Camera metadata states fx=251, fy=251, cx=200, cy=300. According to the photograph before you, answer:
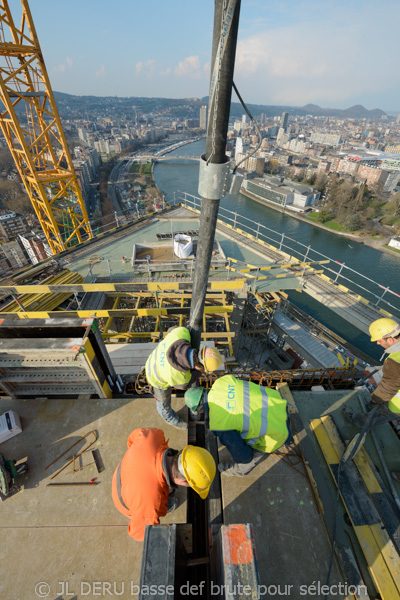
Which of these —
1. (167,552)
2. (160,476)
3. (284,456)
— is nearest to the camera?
(167,552)

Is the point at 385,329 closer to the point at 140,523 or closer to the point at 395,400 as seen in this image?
the point at 395,400

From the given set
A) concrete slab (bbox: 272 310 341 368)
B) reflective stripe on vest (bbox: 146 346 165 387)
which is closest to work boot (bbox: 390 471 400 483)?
reflective stripe on vest (bbox: 146 346 165 387)

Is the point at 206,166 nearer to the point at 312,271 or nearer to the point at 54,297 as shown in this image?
the point at 54,297

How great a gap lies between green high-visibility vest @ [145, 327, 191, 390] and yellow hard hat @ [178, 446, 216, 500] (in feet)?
4.20

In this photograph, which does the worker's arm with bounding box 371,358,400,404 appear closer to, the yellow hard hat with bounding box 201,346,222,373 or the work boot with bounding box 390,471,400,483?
the work boot with bounding box 390,471,400,483

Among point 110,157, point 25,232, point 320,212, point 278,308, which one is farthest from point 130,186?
point 278,308

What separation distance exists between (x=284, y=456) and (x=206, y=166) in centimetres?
493

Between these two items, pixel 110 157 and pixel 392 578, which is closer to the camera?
pixel 392 578

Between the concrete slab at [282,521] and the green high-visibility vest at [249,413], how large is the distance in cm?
102

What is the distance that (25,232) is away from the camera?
50969mm

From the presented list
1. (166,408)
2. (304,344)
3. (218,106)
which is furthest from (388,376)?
(304,344)

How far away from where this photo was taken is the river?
30.9m

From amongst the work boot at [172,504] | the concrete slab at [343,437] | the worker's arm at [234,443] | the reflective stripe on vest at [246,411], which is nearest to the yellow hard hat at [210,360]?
the reflective stripe on vest at [246,411]

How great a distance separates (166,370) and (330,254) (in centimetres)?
5096
